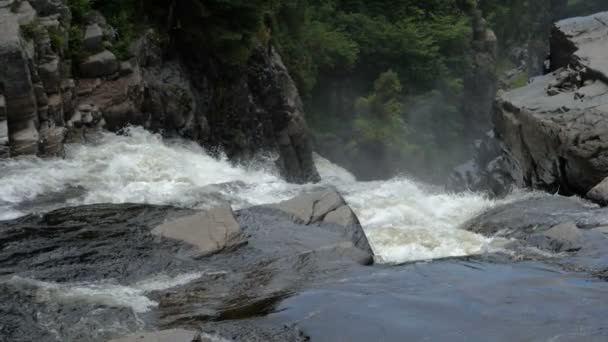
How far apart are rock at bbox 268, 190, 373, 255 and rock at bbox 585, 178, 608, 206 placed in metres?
4.89

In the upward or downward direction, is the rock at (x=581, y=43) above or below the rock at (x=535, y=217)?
above

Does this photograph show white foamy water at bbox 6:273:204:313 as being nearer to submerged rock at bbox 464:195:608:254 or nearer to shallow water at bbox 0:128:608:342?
shallow water at bbox 0:128:608:342

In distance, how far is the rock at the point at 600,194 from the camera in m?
12.1

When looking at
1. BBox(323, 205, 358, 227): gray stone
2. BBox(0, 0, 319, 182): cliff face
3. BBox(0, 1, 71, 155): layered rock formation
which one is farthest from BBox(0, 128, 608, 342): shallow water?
BBox(0, 0, 319, 182): cliff face

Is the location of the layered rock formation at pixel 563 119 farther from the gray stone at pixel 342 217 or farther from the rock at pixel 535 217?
the gray stone at pixel 342 217

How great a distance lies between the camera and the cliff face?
11805 millimetres

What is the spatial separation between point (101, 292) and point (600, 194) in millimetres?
8738

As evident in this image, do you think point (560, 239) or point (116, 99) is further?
point (116, 99)

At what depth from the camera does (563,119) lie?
1403cm

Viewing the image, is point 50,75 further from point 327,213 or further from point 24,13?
point 327,213

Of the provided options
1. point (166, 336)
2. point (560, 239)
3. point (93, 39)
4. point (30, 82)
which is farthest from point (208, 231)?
point (93, 39)

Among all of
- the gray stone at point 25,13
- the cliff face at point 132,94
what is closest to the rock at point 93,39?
the cliff face at point 132,94

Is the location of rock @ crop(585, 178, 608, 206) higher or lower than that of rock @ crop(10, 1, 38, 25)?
lower

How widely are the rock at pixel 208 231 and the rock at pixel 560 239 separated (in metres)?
3.77
